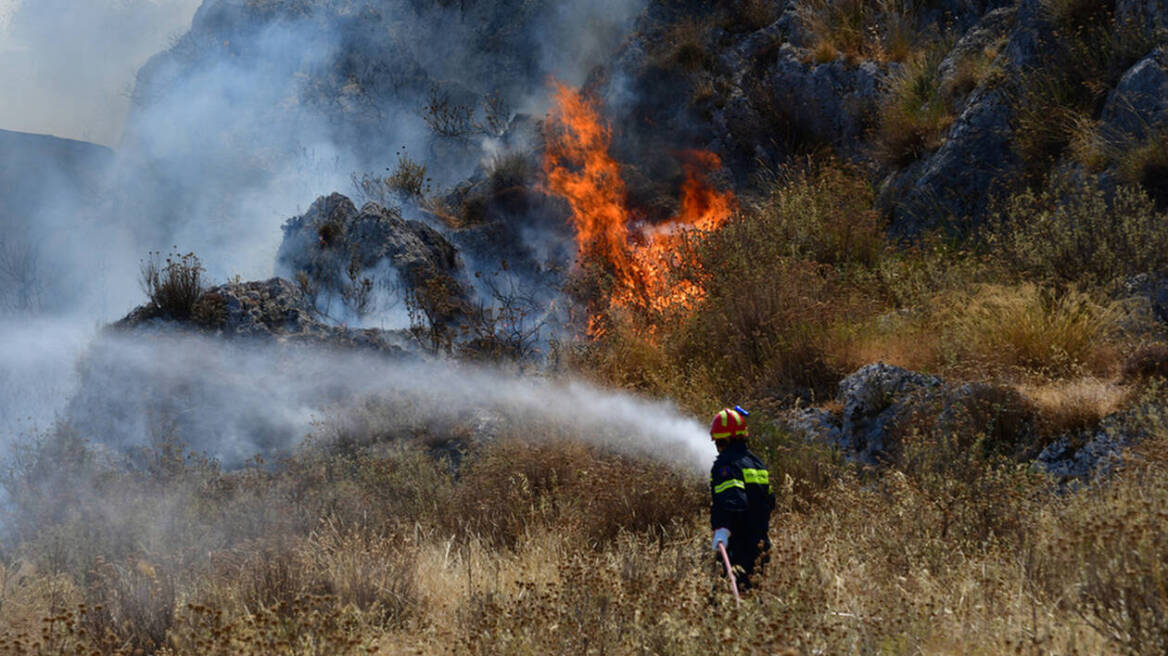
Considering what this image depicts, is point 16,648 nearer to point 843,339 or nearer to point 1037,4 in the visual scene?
point 843,339

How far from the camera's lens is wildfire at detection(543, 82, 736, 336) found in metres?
11.5

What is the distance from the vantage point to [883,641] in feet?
10.6

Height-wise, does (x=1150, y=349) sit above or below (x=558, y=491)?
above

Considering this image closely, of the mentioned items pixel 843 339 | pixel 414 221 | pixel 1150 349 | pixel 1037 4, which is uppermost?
pixel 1037 4

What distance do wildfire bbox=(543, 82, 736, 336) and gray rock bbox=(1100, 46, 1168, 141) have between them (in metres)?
4.77

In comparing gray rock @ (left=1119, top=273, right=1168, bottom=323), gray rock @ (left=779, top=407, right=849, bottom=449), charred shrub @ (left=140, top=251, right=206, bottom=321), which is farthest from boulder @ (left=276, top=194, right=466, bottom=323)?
gray rock @ (left=1119, top=273, right=1168, bottom=323)

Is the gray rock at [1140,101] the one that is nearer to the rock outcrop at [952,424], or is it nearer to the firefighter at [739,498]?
the rock outcrop at [952,424]

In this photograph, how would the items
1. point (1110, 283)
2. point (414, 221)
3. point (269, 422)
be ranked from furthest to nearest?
point (414, 221)
point (269, 422)
point (1110, 283)

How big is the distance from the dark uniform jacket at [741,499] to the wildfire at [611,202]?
20.7 ft

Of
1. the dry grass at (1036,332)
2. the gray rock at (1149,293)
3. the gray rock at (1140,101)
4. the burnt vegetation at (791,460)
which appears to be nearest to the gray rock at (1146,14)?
the burnt vegetation at (791,460)

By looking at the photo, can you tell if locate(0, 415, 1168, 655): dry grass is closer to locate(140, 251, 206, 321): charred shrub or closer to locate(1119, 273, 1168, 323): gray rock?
locate(1119, 273, 1168, 323): gray rock

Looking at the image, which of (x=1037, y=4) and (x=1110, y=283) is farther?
(x=1037, y=4)

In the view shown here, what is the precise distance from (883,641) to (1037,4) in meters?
9.92

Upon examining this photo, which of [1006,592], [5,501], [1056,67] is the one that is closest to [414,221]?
[5,501]
